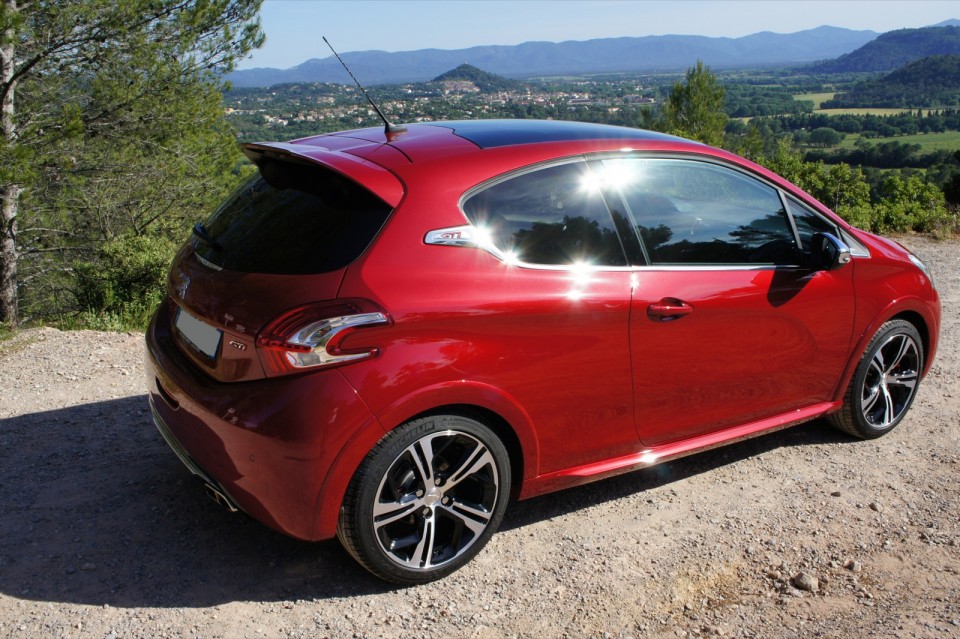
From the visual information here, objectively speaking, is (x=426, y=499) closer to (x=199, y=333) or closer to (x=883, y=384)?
(x=199, y=333)

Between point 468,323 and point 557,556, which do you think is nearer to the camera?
point 468,323

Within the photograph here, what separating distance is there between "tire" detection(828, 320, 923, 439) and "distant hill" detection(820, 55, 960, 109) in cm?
10905

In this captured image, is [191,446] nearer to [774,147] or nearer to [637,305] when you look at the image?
[637,305]

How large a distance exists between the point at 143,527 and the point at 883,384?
3975mm

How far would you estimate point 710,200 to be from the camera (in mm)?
3729

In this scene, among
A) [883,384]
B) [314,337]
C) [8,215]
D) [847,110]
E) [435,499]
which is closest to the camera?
[314,337]

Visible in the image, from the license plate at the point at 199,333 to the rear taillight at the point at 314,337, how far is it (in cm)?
33

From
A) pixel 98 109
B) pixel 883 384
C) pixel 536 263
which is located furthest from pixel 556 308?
pixel 98 109

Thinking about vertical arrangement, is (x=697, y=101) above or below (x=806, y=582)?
below

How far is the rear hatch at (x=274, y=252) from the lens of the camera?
281 cm

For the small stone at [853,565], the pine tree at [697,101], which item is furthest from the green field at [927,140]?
the small stone at [853,565]

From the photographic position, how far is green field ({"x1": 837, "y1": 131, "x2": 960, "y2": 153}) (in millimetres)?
63219

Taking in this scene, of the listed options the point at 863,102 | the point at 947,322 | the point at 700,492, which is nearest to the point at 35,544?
the point at 700,492

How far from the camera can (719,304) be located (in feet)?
11.8
